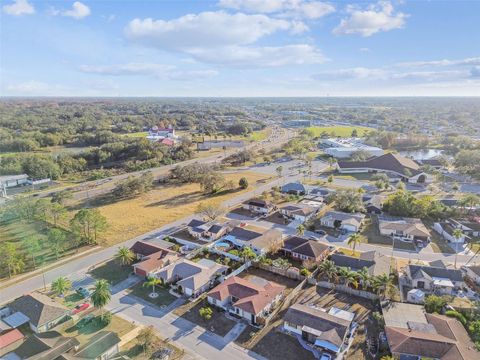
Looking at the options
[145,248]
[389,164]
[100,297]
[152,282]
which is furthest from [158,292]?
[389,164]

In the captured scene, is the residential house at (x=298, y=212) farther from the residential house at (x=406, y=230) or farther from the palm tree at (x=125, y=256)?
the palm tree at (x=125, y=256)

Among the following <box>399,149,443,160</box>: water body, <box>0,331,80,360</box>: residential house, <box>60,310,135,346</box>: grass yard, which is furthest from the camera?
<box>399,149,443,160</box>: water body

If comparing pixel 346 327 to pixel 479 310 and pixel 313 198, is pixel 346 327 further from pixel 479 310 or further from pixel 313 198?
pixel 313 198

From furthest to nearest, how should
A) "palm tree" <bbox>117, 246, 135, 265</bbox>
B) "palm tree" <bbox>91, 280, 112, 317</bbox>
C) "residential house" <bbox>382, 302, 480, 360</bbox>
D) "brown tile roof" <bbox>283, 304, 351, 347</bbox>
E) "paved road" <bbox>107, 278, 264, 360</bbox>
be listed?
"palm tree" <bbox>117, 246, 135, 265</bbox>, "palm tree" <bbox>91, 280, 112, 317</bbox>, "brown tile roof" <bbox>283, 304, 351, 347</bbox>, "paved road" <bbox>107, 278, 264, 360</bbox>, "residential house" <bbox>382, 302, 480, 360</bbox>

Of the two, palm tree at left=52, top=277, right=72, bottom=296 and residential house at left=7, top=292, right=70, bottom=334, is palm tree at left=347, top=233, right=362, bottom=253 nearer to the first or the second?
residential house at left=7, top=292, right=70, bottom=334

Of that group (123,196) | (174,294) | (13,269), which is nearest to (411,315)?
(174,294)

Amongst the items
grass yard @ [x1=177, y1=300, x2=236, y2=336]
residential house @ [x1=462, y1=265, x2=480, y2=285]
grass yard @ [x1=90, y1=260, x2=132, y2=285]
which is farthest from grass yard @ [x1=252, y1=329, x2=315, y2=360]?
residential house @ [x1=462, y1=265, x2=480, y2=285]

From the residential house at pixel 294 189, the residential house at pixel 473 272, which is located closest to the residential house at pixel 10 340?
the residential house at pixel 473 272
